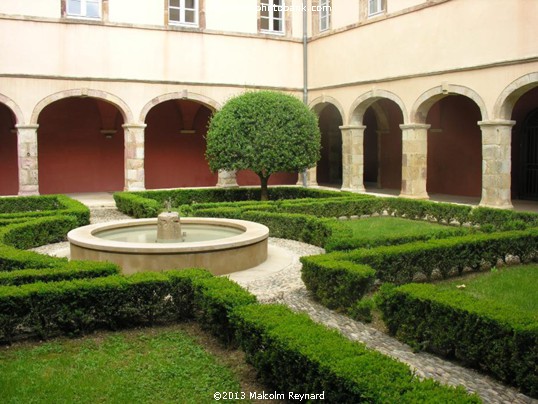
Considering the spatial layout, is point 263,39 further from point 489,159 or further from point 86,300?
point 86,300

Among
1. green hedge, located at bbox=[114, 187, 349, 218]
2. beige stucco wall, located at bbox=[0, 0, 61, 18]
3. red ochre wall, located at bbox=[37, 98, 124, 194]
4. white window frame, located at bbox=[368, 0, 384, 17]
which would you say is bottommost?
green hedge, located at bbox=[114, 187, 349, 218]

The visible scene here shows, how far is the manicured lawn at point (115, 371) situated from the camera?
13.8 ft

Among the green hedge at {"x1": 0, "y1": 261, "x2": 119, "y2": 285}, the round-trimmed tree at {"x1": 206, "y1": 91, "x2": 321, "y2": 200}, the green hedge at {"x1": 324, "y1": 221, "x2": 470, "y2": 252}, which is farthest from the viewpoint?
the round-trimmed tree at {"x1": 206, "y1": 91, "x2": 321, "y2": 200}

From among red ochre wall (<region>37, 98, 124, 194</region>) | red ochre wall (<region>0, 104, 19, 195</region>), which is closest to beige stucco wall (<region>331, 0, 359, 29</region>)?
red ochre wall (<region>37, 98, 124, 194</region>)

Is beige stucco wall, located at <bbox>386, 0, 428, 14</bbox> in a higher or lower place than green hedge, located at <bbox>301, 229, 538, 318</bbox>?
higher

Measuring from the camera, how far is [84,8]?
15969 millimetres

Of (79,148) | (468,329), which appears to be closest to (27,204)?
(79,148)

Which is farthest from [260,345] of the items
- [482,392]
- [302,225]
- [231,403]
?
[302,225]

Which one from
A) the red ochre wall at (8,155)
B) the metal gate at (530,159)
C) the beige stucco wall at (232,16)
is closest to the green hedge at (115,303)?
the metal gate at (530,159)

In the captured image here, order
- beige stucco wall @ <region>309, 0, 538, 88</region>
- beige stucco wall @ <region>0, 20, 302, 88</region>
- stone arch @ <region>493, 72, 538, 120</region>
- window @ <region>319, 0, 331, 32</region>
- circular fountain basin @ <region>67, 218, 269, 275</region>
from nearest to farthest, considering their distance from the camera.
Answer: circular fountain basin @ <region>67, 218, 269, 275</region>
stone arch @ <region>493, 72, 538, 120</region>
beige stucco wall @ <region>309, 0, 538, 88</region>
beige stucco wall @ <region>0, 20, 302, 88</region>
window @ <region>319, 0, 331, 32</region>

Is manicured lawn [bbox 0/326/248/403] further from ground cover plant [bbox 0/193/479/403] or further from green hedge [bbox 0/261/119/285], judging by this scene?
green hedge [bbox 0/261/119/285]

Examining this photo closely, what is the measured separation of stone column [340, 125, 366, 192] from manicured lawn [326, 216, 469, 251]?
148 inches

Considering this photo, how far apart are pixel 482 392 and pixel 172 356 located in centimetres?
248

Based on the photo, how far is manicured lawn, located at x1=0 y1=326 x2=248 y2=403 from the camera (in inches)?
165
